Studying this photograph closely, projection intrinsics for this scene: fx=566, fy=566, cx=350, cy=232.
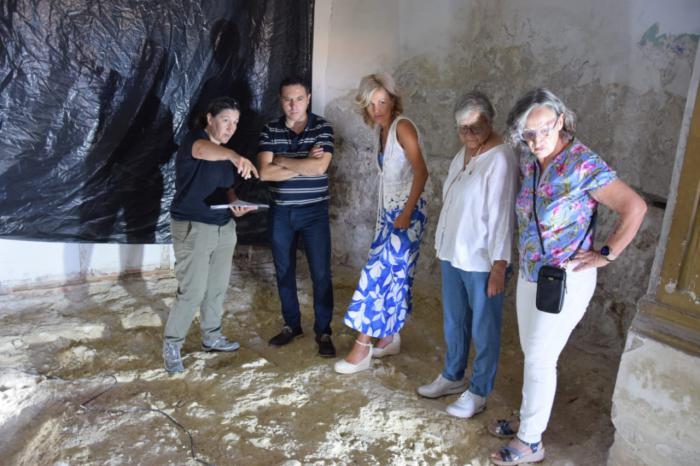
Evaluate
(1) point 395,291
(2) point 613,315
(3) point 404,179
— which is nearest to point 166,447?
(1) point 395,291

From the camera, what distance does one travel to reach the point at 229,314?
3422 mm

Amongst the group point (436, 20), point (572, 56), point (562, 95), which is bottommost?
point (562, 95)

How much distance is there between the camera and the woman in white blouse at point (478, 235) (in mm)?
2100

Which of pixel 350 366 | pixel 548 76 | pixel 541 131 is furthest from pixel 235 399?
pixel 548 76

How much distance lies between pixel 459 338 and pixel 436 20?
6.26 feet

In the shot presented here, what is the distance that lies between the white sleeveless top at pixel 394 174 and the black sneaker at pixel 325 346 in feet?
2.66

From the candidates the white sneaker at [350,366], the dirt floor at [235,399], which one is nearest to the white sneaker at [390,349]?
the dirt floor at [235,399]

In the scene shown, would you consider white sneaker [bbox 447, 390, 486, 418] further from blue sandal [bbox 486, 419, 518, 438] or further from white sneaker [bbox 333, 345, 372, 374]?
white sneaker [bbox 333, 345, 372, 374]

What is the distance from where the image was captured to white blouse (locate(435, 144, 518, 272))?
209cm

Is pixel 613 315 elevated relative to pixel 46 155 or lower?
lower

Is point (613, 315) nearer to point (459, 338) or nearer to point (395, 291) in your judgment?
point (459, 338)

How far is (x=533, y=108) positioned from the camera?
1.84 metres

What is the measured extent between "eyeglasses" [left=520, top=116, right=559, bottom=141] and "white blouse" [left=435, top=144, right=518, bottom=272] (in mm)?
214

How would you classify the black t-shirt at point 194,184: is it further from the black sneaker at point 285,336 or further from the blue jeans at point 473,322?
the blue jeans at point 473,322
